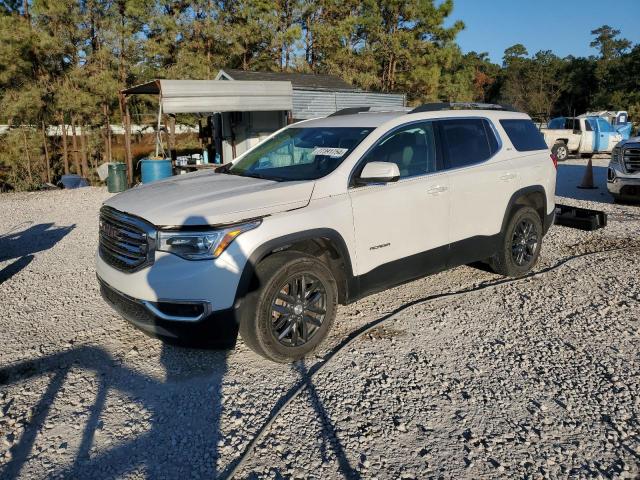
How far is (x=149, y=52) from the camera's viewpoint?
19.3 meters

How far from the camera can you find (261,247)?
339cm

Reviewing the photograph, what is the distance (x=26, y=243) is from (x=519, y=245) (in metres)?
7.38

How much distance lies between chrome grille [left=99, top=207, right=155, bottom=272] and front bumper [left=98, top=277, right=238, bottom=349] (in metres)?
0.30

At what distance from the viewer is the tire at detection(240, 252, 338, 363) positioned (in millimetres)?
3453

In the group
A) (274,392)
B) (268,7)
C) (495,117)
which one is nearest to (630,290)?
(495,117)

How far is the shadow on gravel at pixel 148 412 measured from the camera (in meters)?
2.68

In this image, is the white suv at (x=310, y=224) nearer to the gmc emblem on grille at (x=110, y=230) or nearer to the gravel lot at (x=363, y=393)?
the gmc emblem on grille at (x=110, y=230)

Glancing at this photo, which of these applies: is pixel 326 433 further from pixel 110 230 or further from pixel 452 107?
pixel 452 107

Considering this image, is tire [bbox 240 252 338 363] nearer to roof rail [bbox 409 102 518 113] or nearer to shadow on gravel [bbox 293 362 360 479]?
shadow on gravel [bbox 293 362 360 479]

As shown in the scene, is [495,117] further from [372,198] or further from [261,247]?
[261,247]

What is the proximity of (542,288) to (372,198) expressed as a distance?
96.8 inches

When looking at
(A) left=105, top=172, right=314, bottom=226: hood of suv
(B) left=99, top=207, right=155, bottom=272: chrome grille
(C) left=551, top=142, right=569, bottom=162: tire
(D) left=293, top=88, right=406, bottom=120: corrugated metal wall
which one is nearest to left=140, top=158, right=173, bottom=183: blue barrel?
(D) left=293, top=88, right=406, bottom=120: corrugated metal wall

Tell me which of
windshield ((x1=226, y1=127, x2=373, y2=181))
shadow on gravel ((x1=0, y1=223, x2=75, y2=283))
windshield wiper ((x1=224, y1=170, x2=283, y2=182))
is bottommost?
shadow on gravel ((x1=0, y1=223, x2=75, y2=283))

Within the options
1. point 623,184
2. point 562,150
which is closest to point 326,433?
point 623,184
